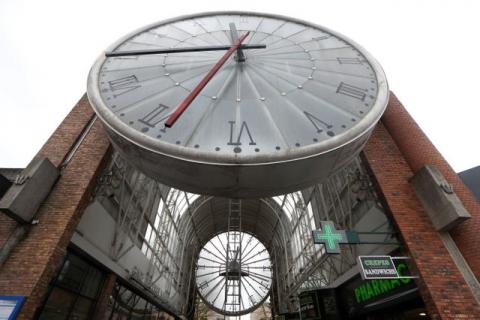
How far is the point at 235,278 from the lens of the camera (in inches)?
1038

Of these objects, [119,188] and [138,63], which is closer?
[138,63]

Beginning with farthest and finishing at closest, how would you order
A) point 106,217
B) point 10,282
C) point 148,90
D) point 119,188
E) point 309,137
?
point 119,188 → point 106,217 → point 148,90 → point 10,282 → point 309,137

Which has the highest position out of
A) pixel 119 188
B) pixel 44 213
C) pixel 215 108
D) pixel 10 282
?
pixel 119 188

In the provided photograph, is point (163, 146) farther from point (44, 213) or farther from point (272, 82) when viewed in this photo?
point (44, 213)

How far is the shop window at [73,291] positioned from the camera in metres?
7.67

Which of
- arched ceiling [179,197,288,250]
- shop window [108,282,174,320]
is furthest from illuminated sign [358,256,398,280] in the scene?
arched ceiling [179,197,288,250]

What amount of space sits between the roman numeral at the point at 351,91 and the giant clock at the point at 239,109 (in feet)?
0.08

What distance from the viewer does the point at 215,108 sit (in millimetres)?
5742

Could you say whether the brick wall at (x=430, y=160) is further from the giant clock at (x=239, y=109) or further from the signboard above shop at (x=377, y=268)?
the giant clock at (x=239, y=109)

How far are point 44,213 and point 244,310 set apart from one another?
24126 millimetres

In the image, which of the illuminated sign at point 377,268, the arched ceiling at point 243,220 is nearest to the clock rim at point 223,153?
the illuminated sign at point 377,268

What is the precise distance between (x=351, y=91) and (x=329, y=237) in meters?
3.28

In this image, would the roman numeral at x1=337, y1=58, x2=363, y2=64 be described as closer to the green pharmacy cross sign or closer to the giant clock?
the giant clock

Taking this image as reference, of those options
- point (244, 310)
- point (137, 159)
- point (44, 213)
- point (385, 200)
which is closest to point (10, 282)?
point (44, 213)
